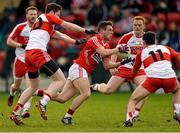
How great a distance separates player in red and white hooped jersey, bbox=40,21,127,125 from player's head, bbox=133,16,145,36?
862mm

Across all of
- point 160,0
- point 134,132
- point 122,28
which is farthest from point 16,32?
point 160,0

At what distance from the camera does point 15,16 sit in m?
29.8

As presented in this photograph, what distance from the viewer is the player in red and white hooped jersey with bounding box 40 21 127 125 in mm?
16484

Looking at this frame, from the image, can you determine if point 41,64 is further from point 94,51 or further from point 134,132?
point 134,132

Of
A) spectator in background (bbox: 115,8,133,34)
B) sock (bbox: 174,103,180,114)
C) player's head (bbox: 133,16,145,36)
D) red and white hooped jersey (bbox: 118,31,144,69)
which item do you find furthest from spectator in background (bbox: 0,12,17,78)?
sock (bbox: 174,103,180,114)

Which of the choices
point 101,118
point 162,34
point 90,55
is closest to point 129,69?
point 101,118

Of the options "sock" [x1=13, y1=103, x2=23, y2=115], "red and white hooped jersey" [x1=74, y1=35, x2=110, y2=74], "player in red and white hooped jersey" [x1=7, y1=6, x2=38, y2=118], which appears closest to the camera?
"sock" [x1=13, y1=103, x2=23, y2=115]

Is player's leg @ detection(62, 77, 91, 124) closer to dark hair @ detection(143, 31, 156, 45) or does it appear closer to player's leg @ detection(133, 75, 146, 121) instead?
player's leg @ detection(133, 75, 146, 121)

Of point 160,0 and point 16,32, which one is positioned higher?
point 160,0

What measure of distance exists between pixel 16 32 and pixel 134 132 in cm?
534

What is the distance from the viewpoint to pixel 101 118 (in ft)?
58.9

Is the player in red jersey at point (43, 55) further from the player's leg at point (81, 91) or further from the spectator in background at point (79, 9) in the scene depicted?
the spectator in background at point (79, 9)

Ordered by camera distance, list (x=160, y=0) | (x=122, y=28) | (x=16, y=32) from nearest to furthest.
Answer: (x=16, y=32) → (x=122, y=28) → (x=160, y=0)

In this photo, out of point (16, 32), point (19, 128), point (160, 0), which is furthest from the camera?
point (160, 0)
